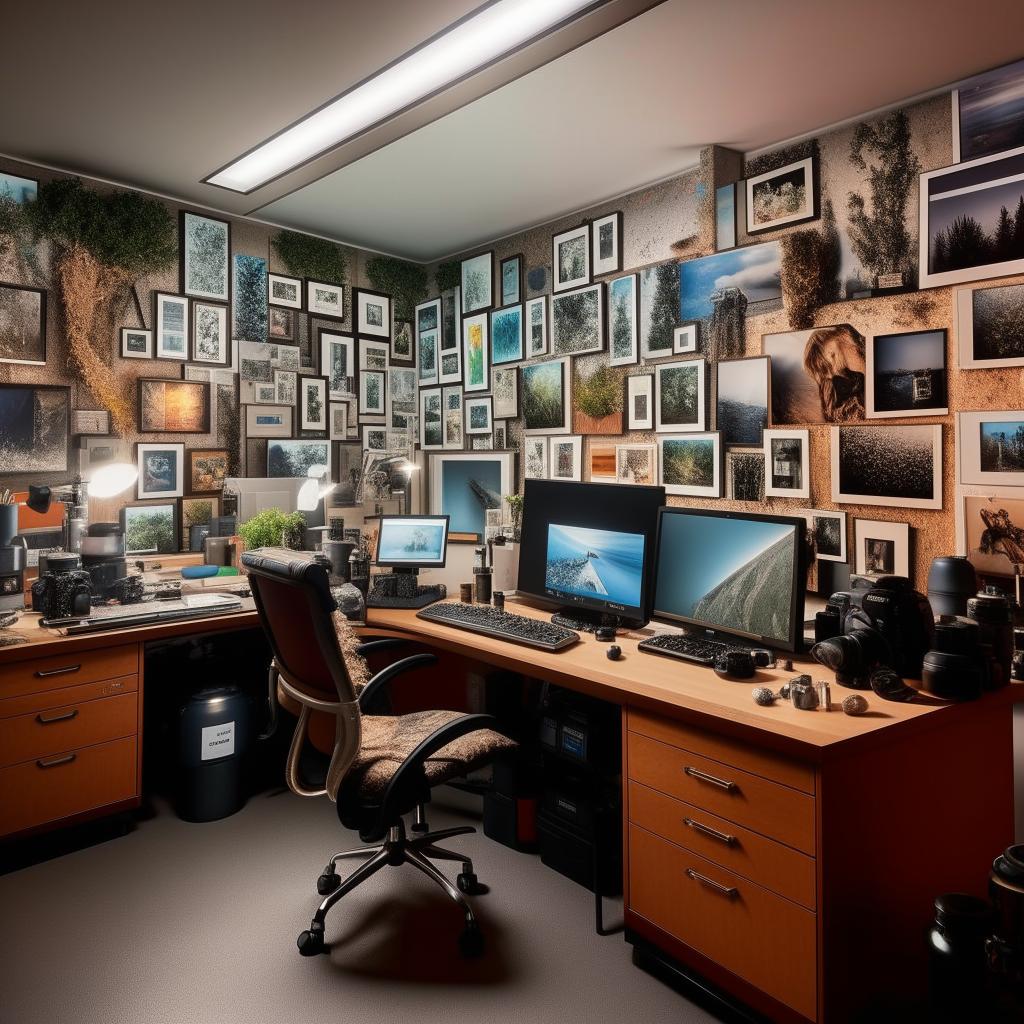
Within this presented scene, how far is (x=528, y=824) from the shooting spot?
2.77 metres

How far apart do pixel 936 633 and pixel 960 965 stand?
2.48ft

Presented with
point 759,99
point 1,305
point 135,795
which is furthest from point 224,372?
point 759,99

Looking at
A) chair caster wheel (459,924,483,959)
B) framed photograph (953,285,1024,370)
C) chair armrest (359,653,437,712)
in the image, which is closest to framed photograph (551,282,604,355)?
framed photograph (953,285,1024,370)

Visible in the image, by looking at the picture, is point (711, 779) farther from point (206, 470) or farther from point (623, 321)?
point (206, 470)

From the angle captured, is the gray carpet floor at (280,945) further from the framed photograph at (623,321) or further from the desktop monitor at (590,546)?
the framed photograph at (623,321)

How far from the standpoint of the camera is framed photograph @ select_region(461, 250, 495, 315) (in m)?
4.77

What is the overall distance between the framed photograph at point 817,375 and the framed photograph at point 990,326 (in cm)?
38

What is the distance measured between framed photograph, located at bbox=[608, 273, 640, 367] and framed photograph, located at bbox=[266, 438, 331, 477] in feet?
6.08

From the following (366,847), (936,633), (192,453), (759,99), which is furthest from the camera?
(192,453)

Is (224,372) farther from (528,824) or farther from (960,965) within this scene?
(960,965)

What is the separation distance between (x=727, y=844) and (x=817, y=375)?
215 centimetres

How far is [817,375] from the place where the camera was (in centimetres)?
325

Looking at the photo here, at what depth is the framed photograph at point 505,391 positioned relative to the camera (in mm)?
4648

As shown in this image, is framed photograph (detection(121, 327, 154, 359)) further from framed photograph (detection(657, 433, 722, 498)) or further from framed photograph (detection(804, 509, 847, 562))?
framed photograph (detection(804, 509, 847, 562))
